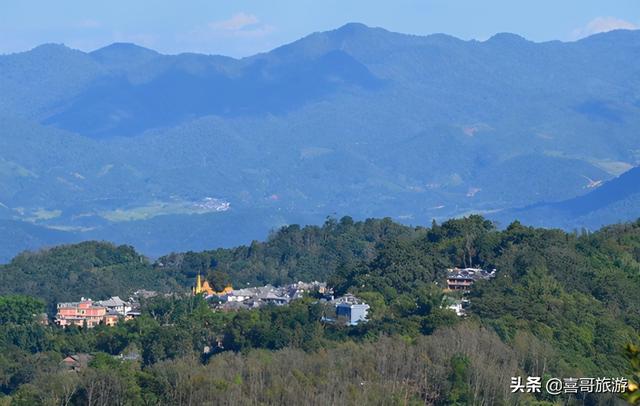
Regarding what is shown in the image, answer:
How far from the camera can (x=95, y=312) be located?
2319 inches

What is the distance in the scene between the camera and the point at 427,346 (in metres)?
36.7

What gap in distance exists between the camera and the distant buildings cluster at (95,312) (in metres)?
56.4

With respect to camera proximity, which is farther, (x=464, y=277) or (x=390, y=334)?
(x=464, y=277)

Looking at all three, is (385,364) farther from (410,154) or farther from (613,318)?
(410,154)

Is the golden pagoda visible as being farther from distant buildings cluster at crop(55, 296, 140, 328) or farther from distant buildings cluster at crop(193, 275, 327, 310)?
distant buildings cluster at crop(55, 296, 140, 328)

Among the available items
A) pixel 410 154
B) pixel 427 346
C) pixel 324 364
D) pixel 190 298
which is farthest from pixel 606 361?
pixel 410 154

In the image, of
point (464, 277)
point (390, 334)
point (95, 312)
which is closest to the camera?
point (390, 334)

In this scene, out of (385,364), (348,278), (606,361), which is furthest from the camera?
(348,278)

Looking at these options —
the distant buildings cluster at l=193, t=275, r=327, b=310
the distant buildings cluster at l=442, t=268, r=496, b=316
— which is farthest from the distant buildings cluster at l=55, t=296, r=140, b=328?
the distant buildings cluster at l=442, t=268, r=496, b=316

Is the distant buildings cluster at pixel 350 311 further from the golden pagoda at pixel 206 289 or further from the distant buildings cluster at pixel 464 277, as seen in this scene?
the golden pagoda at pixel 206 289

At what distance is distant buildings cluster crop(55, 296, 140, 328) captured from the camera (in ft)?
185

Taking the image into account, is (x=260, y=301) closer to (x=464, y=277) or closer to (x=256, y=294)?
(x=256, y=294)

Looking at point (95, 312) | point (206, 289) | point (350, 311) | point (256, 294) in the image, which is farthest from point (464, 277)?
point (206, 289)

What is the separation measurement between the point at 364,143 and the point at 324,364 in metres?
165
